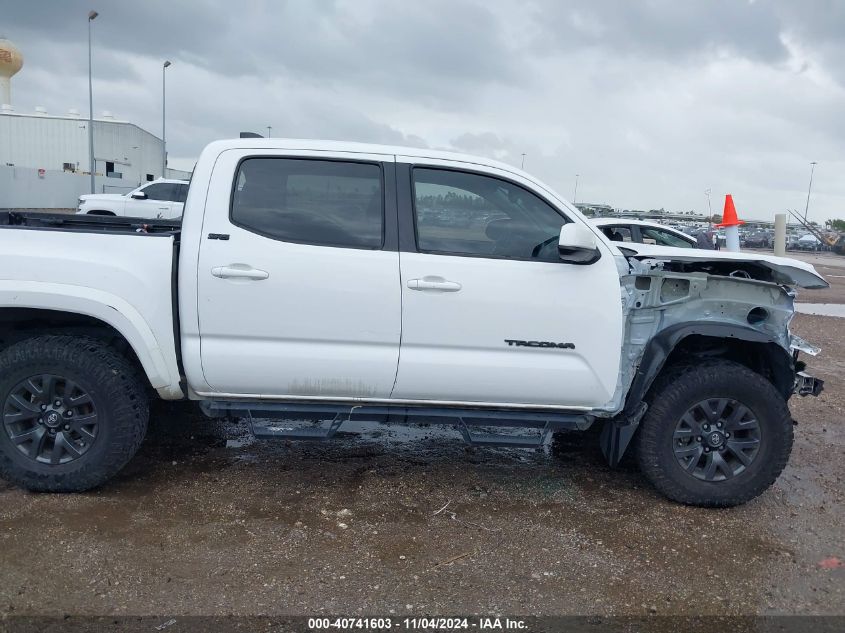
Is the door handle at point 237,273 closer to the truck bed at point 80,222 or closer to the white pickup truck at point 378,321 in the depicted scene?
the white pickup truck at point 378,321

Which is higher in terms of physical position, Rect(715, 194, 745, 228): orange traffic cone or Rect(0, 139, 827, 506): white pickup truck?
Rect(715, 194, 745, 228): orange traffic cone

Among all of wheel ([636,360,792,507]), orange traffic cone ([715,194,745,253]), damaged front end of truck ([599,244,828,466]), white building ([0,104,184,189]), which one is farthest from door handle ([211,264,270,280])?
white building ([0,104,184,189])

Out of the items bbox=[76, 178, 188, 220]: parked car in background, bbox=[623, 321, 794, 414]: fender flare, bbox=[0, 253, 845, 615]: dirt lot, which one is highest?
bbox=[76, 178, 188, 220]: parked car in background

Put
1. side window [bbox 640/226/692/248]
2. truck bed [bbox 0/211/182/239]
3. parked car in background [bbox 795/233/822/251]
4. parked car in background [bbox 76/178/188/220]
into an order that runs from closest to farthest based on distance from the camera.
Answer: truck bed [bbox 0/211/182/239] → side window [bbox 640/226/692/248] → parked car in background [bbox 76/178/188/220] → parked car in background [bbox 795/233/822/251]

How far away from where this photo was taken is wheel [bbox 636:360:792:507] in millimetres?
4000

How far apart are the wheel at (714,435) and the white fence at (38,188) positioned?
128 feet

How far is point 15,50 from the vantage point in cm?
6128

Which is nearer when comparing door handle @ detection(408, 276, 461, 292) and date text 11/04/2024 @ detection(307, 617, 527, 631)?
date text 11/04/2024 @ detection(307, 617, 527, 631)

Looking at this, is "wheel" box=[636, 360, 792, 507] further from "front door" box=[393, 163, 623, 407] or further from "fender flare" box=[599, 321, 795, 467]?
"front door" box=[393, 163, 623, 407]

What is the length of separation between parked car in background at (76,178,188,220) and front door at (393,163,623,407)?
588 inches

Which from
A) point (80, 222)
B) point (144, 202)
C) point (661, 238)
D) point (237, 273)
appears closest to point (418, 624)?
point (237, 273)

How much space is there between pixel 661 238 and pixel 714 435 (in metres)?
8.76

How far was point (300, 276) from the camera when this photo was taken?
3.70 metres

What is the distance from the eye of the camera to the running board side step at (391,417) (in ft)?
12.8
